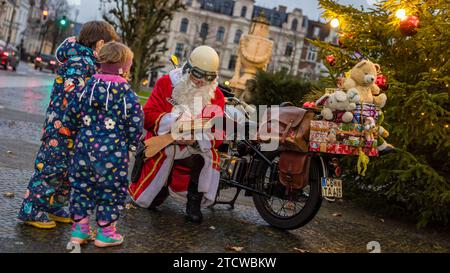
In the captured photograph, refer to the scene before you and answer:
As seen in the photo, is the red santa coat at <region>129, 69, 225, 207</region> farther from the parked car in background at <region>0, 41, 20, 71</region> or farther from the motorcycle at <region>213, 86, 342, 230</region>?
the parked car in background at <region>0, 41, 20, 71</region>

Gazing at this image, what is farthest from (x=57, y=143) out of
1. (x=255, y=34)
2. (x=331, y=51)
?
(x=255, y=34)

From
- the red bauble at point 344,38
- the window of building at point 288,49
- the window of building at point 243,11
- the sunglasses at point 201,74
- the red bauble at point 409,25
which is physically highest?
the window of building at point 243,11

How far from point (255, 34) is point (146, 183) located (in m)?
18.3

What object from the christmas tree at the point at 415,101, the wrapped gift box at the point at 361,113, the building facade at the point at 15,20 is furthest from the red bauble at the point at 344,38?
the building facade at the point at 15,20

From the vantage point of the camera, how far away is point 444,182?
6465 mm

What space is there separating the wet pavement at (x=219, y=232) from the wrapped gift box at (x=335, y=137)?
86cm

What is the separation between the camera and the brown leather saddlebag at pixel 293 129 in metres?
5.27

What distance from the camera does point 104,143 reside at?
4.13 m

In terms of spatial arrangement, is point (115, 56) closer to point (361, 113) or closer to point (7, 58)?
point (361, 113)

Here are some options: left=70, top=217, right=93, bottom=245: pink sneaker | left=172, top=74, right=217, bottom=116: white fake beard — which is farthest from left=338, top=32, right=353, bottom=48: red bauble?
left=70, top=217, right=93, bottom=245: pink sneaker

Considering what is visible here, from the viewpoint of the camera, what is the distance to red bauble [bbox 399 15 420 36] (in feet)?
22.0

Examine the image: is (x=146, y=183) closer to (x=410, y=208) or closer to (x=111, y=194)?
(x=111, y=194)

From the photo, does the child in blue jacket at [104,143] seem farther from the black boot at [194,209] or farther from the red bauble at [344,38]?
the red bauble at [344,38]

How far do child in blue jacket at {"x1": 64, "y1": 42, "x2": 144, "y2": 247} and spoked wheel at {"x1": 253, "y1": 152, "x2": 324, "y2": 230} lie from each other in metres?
1.79
